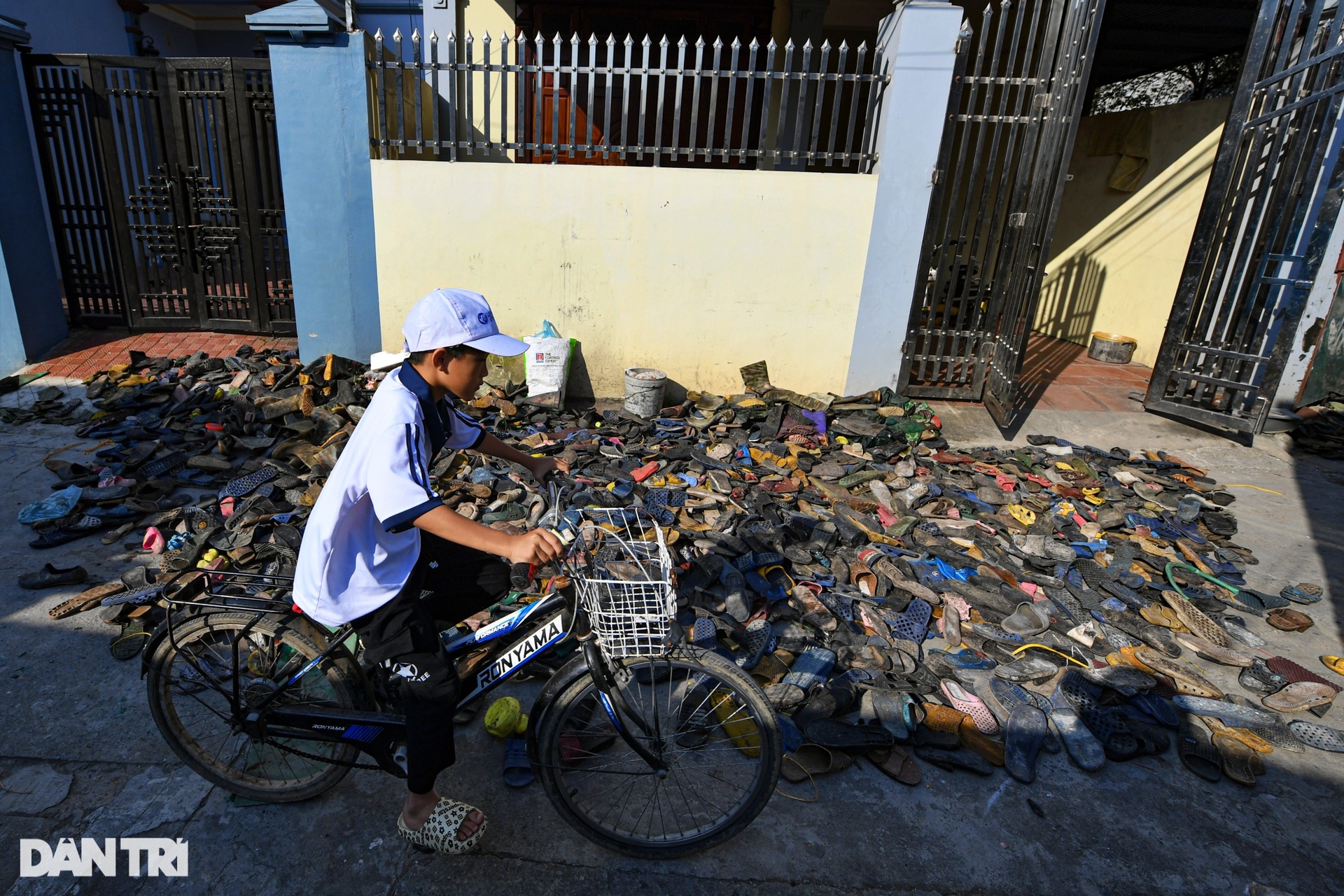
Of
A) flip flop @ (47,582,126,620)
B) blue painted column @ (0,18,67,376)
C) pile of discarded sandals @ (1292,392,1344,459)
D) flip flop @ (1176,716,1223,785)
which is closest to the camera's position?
flip flop @ (1176,716,1223,785)

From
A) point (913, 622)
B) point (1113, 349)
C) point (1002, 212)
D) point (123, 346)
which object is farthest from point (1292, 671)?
point (123, 346)

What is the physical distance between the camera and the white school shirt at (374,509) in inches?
79.0

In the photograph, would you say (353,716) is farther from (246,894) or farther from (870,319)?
(870,319)

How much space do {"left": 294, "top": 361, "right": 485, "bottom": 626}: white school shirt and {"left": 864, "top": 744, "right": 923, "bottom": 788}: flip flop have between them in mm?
2013

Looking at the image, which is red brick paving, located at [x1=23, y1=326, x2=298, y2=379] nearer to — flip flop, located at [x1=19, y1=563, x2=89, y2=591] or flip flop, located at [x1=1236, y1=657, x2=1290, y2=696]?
flip flop, located at [x1=19, y1=563, x2=89, y2=591]

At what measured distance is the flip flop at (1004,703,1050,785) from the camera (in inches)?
117

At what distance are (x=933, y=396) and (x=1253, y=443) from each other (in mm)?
2791

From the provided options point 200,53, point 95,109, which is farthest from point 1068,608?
point 200,53

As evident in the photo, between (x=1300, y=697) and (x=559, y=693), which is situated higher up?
(x=559, y=693)

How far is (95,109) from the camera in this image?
25.2 ft

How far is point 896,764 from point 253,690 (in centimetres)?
241

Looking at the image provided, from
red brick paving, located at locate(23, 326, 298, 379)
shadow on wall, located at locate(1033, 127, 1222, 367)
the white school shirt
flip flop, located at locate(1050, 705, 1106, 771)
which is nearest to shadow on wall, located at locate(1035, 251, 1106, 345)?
shadow on wall, located at locate(1033, 127, 1222, 367)

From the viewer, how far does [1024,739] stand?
310 cm

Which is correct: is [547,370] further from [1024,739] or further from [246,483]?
[1024,739]
